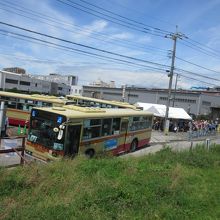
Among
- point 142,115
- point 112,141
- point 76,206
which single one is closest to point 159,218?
point 76,206

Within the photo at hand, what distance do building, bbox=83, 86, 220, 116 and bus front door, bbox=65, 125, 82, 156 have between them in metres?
60.3

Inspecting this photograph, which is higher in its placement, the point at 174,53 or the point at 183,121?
the point at 174,53

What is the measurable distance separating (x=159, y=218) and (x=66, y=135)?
23.3 ft

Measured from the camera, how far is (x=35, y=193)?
27.6ft

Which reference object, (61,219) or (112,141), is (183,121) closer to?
(112,141)

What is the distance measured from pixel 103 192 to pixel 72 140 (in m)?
6.37

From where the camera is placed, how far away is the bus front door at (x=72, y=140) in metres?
14.8

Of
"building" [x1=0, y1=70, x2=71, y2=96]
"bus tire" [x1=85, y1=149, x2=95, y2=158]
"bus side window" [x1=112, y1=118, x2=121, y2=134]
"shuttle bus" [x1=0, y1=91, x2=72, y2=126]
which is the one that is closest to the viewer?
"bus tire" [x1=85, y1=149, x2=95, y2=158]

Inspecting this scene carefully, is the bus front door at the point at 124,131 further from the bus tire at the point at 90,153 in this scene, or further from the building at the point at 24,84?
the building at the point at 24,84

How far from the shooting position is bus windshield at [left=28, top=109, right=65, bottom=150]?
14.5 m

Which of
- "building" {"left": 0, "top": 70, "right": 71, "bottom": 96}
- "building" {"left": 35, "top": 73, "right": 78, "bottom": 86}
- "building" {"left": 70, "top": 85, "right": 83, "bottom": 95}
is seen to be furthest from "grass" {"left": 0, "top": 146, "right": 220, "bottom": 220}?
"building" {"left": 35, "top": 73, "right": 78, "bottom": 86}

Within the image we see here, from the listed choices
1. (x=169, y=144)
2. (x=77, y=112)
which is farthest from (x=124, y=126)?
(x=169, y=144)

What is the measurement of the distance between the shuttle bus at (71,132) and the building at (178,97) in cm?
5711

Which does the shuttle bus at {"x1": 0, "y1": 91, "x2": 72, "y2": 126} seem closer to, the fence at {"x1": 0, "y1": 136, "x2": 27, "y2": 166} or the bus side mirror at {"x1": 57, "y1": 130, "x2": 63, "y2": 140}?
the fence at {"x1": 0, "y1": 136, "x2": 27, "y2": 166}
